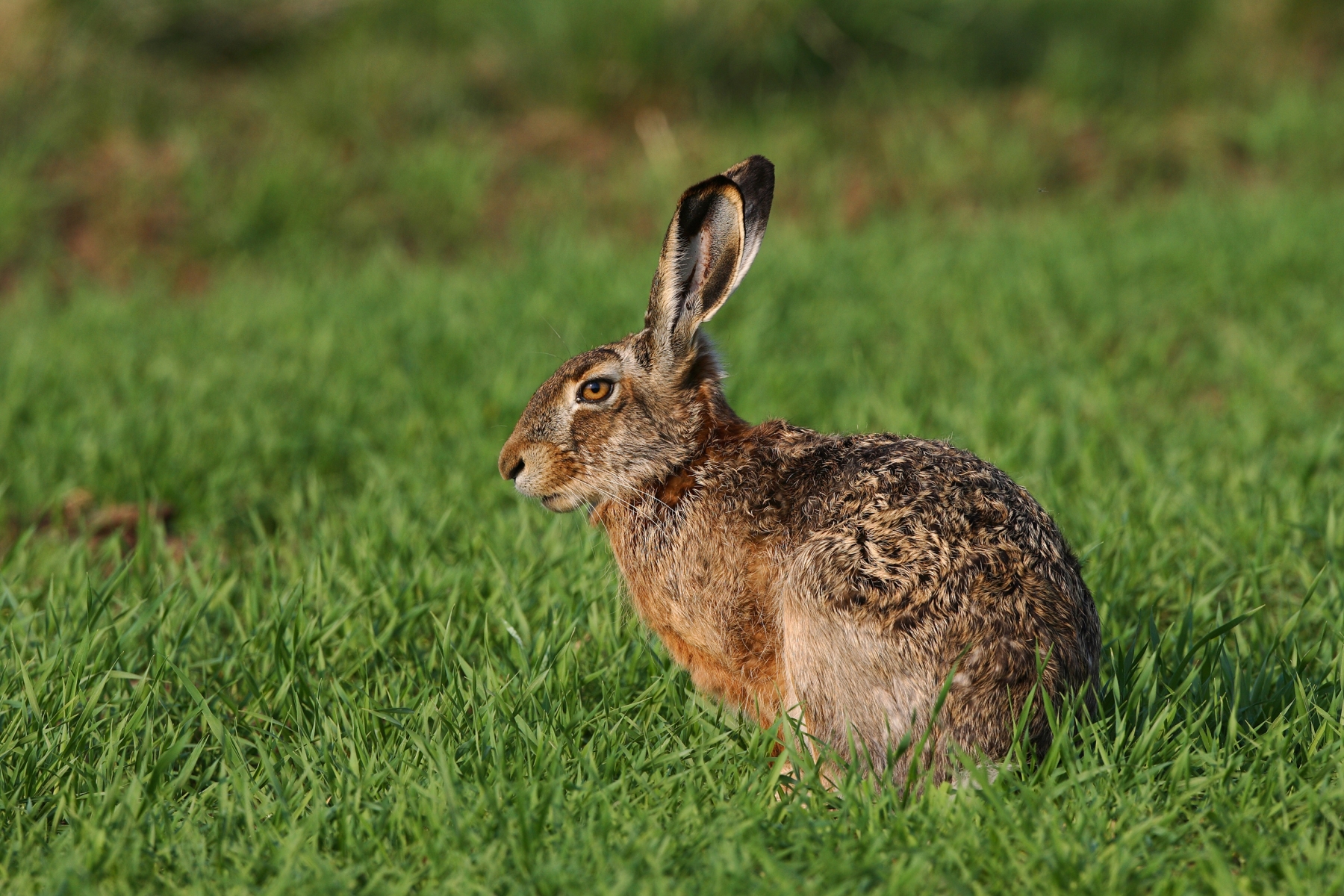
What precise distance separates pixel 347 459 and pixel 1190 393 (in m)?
4.10

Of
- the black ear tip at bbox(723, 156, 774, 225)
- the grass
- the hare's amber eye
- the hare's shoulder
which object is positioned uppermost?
the black ear tip at bbox(723, 156, 774, 225)

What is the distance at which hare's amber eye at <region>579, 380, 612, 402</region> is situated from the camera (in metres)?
3.59

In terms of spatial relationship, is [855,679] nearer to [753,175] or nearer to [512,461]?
[512,461]

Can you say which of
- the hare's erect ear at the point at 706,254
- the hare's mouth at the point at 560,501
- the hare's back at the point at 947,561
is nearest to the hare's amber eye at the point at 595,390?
the hare's erect ear at the point at 706,254

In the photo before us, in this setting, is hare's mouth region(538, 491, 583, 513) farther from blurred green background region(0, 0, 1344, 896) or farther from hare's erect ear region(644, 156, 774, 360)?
hare's erect ear region(644, 156, 774, 360)

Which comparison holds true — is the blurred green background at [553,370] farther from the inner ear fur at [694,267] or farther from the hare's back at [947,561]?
the inner ear fur at [694,267]

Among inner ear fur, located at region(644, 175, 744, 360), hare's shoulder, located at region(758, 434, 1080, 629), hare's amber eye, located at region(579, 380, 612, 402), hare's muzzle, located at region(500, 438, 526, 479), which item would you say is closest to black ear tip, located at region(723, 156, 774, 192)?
inner ear fur, located at region(644, 175, 744, 360)

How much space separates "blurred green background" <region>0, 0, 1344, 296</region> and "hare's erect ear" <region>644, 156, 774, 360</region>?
633cm

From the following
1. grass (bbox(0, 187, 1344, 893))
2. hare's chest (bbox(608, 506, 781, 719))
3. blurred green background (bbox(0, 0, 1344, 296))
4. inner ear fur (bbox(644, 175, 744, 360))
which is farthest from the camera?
blurred green background (bbox(0, 0, 1344, 296))

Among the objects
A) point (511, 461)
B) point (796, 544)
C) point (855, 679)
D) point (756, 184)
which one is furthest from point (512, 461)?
point (855, 679)

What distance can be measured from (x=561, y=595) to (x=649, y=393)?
749 millimetres

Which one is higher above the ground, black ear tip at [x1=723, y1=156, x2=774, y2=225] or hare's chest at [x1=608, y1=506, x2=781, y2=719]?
black ear tip at [x1=723, y1=156, x2=774, y2=225]

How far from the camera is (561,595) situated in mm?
3908

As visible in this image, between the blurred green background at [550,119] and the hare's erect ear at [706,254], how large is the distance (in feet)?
20.8
